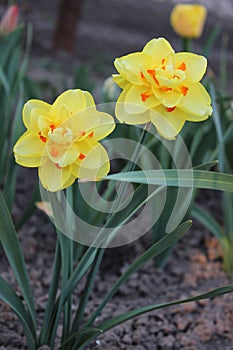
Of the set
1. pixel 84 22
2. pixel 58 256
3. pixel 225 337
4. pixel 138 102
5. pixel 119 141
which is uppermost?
pixel 84 22

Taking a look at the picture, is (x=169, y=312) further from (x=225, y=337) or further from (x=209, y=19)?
(x=209, y=19)

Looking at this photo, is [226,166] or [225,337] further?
[226,166]

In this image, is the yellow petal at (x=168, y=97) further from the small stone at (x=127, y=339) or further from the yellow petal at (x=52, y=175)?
the small stone at (x=127, y=339)

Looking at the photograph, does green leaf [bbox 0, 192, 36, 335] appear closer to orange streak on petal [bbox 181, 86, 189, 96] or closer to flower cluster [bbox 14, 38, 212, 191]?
flower cluster [bbox 14, 38, 212, 191]

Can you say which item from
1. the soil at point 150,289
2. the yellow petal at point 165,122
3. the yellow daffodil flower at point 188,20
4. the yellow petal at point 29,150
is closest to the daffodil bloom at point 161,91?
the yellow petal at point 165,122

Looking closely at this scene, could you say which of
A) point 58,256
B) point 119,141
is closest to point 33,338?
point 58,256

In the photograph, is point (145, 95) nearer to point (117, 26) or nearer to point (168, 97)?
point (168, 97)

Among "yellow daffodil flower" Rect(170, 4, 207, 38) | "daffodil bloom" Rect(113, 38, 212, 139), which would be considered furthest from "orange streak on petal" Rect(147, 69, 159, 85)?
"yellow daffodil flower" Rect(170, 4, 207, 38)
